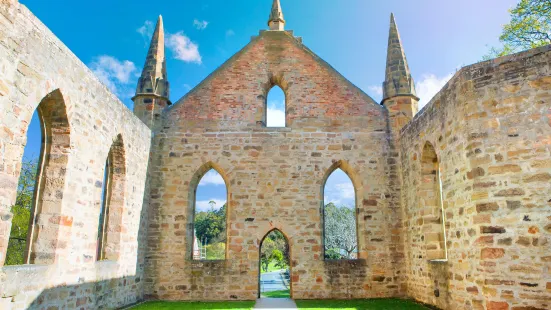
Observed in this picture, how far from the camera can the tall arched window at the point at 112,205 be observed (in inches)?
367

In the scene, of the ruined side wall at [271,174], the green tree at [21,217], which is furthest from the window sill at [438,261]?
the green tree at [21,217]

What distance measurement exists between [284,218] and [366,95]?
176 inches

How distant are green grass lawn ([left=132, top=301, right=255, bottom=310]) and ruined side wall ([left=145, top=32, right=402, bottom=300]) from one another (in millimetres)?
548

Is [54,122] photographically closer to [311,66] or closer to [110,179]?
[110,179]

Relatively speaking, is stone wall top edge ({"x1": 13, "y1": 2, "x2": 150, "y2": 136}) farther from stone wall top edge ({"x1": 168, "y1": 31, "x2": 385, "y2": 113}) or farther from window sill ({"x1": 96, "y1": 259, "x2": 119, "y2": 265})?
window sill ({"x1": 96, "y1": 259, "x2": 119, "y2": 265})

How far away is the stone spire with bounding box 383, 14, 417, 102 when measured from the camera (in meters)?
12.1

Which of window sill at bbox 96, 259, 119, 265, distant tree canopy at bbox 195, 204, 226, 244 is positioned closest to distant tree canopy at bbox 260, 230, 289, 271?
distant tree canopy at bbox 195, 204, 226, 244

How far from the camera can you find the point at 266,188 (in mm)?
11477

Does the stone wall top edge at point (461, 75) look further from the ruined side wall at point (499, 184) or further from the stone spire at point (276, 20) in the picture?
the stone spire at point (276, 20)

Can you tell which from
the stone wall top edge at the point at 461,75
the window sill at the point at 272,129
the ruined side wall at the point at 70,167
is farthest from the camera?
the window sill at the point at 272,129

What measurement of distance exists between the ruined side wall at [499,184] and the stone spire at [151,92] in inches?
306

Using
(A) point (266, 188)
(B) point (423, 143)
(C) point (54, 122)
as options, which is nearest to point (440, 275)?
(B) point (423, 143)

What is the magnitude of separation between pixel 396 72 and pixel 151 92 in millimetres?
7198

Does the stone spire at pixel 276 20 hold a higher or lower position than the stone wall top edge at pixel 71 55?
higher
